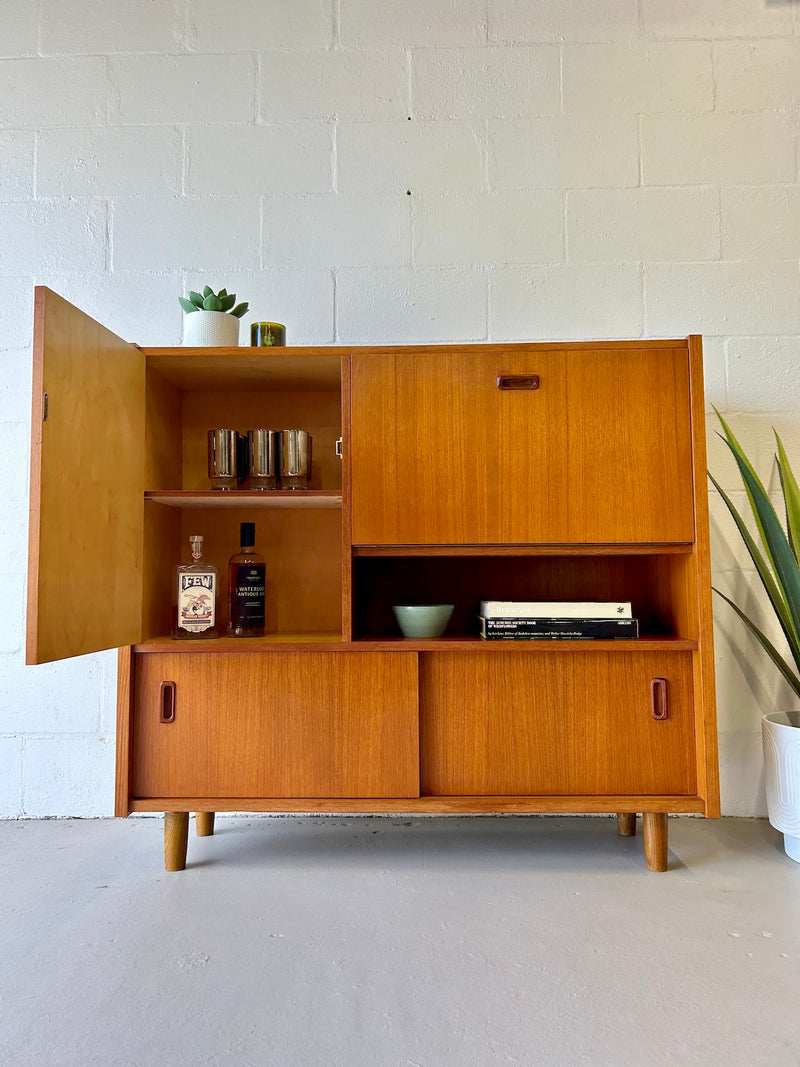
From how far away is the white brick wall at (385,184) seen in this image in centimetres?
180

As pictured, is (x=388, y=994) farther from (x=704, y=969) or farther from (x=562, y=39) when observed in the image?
(x=562, y=39)

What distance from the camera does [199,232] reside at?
1846mm

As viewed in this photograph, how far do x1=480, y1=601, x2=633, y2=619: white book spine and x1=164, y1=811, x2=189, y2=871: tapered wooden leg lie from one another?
784 millimetres

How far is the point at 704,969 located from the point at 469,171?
185cm

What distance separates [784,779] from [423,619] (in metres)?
0.86

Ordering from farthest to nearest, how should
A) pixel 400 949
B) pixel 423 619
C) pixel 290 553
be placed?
pixel 290 553
pixel 423 619
pixel 400 949

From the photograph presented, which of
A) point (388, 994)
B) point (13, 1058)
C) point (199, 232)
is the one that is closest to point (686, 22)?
point (199, 232)

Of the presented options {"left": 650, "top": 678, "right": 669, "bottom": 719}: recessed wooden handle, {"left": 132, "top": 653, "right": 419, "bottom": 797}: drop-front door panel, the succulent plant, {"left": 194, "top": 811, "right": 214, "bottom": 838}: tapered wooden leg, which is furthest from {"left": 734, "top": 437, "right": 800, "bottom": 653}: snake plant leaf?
{"left": 194, "top": 811, "right": 214, "bottom": 838}: tapered wooden leg

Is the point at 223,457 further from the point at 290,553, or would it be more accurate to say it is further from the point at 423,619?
the point at 423,619

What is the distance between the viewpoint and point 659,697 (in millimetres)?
1402

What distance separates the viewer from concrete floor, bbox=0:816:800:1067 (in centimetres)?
92

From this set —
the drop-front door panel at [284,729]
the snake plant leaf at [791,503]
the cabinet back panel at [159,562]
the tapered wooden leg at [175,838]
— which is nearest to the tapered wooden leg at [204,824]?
the tapered wooden leg at [175,838]

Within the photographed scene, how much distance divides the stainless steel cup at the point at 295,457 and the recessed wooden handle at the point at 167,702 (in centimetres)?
51

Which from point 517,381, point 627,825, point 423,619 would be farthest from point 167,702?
point 627,825
